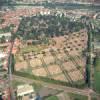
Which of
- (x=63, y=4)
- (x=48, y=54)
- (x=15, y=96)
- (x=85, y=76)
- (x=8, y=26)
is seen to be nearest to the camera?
(x=15, y=96)

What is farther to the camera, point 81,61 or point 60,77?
point 81,61

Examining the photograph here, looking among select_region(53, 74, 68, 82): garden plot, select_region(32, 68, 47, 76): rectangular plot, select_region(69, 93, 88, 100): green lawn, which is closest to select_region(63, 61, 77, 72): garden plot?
select_region(53, 74, 68, 82): garden plot

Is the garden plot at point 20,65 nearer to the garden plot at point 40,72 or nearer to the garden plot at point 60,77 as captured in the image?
the garden plot at point 40,72

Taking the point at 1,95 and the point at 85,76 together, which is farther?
the point at 85,76

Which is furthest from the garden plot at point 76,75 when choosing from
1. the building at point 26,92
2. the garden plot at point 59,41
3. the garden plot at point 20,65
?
the garden plot at point 59,41

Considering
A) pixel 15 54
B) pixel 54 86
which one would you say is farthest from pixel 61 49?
pixel 54 86

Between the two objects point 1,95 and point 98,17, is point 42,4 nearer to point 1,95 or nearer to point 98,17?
point 98,17

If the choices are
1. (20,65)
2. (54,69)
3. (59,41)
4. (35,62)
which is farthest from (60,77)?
(59,41)

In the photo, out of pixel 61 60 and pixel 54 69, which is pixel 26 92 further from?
pixel 61 60
